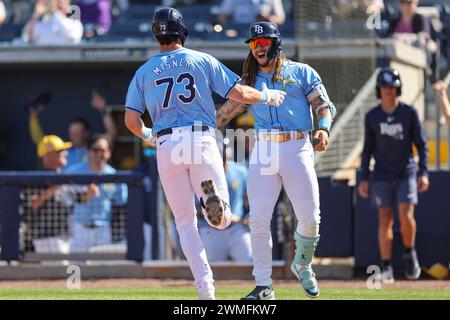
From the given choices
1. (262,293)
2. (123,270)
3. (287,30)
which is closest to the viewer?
(262,293)

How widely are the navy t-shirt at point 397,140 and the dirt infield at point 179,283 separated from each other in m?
1.10

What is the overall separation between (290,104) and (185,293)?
241cm

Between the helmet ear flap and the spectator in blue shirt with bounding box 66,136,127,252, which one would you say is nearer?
the helmet ear flap

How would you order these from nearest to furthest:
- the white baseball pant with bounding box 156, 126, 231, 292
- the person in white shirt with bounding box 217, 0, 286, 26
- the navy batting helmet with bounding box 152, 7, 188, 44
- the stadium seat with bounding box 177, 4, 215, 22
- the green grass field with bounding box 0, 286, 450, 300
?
1. the white baseball pant with bounding box 156, 126, 231, 292
2. the navy batting helmet with bounding box 152, 7, 188, 44
3. the green grass field with bounding box 0, 286, 450, 300
4. the person in white shirt with bounding box 217, 0, 286, 26
5. the stadium seat with bounding box 177, 4, 215, 22

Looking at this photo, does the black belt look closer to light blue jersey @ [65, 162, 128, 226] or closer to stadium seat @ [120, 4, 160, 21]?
light blue jersey @ [65, 162, 128, 226]

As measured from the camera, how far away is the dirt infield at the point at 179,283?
10961 millimetres

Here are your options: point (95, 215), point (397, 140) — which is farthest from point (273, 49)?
point (95, 215)

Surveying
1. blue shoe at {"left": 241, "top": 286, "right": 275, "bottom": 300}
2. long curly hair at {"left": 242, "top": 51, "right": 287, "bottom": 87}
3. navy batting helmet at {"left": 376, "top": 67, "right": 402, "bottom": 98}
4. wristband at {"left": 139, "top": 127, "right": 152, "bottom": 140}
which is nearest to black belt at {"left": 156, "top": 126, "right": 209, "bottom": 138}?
wristband at {"left": 139, "top": 127, "right": 152, "bottom": 140}

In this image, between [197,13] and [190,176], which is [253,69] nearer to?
[190,176]

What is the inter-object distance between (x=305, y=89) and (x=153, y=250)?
183 inches

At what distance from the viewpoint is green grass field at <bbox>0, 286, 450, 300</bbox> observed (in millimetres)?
9320

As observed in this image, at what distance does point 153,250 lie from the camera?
12.5 m

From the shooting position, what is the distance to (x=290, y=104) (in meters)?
8.40

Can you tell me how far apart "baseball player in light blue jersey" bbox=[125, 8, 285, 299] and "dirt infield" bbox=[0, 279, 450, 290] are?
333 centimetres
